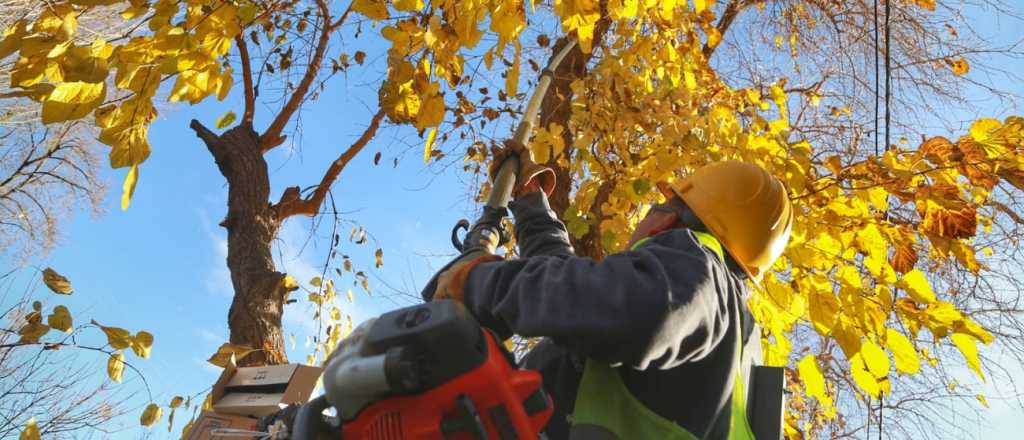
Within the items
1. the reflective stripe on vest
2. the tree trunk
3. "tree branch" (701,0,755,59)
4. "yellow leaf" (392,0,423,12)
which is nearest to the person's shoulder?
the reflective stripe on vest

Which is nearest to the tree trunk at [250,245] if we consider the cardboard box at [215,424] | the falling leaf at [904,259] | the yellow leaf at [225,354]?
the yellow leaf at [225,354]

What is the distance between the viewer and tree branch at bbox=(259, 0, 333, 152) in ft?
13.8

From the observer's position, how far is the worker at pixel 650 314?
1.22 meters

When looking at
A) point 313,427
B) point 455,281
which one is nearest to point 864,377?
point 455,281

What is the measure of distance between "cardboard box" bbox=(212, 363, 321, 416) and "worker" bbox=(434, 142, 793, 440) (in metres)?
1.09

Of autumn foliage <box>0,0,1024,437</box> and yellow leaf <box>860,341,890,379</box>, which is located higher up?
autumn foliage <box>0,0,1024,437</box>

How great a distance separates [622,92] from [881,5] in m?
3.00

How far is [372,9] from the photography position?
219 cm

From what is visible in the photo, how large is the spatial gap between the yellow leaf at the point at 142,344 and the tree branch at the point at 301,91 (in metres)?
2.02

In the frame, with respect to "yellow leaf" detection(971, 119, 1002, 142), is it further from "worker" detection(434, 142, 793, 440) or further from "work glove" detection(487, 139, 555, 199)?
"work glove" detection(487, 139, 555, 199)

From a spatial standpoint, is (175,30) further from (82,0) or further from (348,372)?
(348,372)

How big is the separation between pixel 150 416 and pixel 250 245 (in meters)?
1.00

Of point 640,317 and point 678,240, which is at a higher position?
point 678,240

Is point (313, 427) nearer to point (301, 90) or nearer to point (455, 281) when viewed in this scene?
point (455, 281)
